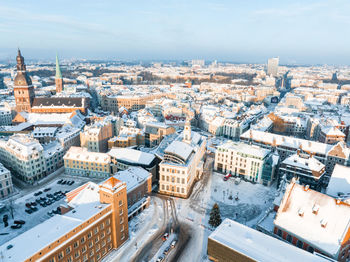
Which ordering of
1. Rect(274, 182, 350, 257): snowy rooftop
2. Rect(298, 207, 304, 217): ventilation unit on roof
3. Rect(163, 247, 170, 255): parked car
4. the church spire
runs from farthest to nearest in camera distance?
the church spire → Rect(163, 247, 170, 255): parked car → Rect(298, 207, 304, 217): ventilation unit on roof → Rect(274, 182, 350, 257): snowy rooftop

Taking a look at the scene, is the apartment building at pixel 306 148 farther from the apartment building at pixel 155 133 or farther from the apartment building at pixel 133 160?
the apartment building at pixel 133 160

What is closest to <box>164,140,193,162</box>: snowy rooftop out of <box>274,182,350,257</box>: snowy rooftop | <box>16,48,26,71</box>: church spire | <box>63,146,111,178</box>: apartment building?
<box>63,146,111,178</box>: apartment building

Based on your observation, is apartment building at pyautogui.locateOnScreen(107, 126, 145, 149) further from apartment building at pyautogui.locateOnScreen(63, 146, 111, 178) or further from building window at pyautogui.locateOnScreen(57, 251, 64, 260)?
building window at pyautogui.locateOnScreen(57, 251, 64, 260)

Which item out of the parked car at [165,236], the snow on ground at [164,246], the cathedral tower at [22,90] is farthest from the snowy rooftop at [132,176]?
the cathedral tower at [22,90]

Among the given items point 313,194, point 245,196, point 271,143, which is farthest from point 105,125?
point 313,194

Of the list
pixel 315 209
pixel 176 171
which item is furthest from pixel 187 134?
pixel 315 209
